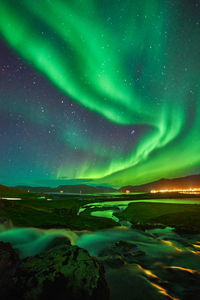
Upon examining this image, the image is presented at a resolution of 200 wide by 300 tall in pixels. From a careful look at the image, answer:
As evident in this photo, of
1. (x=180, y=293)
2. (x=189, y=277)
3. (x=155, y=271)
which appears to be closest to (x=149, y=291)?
(x=180, y=293)

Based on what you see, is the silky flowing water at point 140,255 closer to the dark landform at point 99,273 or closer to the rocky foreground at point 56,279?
the dark landform at point 99,273

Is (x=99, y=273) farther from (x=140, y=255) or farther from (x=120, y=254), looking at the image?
(x=140, y=255)

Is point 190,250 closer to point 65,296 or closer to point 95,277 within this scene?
point 95,277

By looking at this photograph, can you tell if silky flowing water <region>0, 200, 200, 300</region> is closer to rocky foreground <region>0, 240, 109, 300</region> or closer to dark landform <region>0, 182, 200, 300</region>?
dark landform <region>0, 182, 200, 300</region>

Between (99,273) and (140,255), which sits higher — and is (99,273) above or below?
above

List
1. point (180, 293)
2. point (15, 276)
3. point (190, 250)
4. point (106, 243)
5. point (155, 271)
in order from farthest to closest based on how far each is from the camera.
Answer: point (106, 243) → point (190, 250) → point (155, 271) → point (180, 293) → point (15, 276)

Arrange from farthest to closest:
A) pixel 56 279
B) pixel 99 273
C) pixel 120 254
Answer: pixel 120 254 → pixel 99 273 → pixel 56 279

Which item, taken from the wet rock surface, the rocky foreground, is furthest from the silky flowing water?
the rocky foreground

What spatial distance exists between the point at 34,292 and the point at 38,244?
291 inches

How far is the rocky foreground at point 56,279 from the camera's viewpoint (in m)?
4.30

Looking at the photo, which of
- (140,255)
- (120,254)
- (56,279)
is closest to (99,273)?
(56,279)

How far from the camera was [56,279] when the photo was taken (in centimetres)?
446

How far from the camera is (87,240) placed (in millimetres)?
12344

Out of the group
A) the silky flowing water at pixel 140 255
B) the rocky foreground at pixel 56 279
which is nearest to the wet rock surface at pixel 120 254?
the silky flowing water at pixel 140 255
